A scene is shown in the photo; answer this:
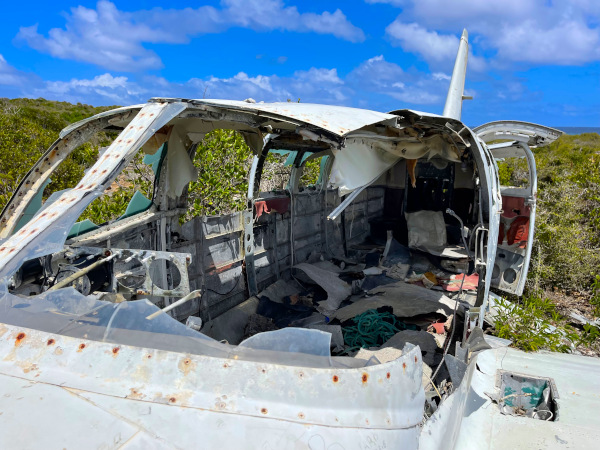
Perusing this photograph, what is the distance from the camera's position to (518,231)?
7.28m

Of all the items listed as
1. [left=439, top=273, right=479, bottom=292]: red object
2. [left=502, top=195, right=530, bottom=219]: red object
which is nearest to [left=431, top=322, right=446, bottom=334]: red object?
[left=439, top=273, right=479, bottom=292]: red object

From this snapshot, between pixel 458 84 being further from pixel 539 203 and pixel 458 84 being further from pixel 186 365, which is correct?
pixel 186 365

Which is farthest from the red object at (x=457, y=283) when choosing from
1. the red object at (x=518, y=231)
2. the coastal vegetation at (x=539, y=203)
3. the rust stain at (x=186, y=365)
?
the rust stain at (x=186, y=365)

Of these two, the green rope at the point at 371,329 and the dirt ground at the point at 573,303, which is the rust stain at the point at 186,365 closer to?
Answer: the green rope at the point at 371,329

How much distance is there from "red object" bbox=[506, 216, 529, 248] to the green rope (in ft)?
8.97

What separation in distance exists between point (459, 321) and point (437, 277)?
271 centimetres

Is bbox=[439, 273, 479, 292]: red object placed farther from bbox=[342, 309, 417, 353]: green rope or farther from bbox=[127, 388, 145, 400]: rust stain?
bbox=[127, 388, 145, 400]: rust stain

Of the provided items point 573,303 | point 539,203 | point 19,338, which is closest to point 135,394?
point 19,338

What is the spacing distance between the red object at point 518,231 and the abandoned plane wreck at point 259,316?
0.02 m

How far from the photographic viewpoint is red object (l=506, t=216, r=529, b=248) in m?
7.18

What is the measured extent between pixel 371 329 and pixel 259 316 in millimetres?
1600

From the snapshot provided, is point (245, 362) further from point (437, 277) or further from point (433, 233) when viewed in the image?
point (433, 233)

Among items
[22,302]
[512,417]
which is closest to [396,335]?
[512,417]

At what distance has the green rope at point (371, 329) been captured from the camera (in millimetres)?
5391
